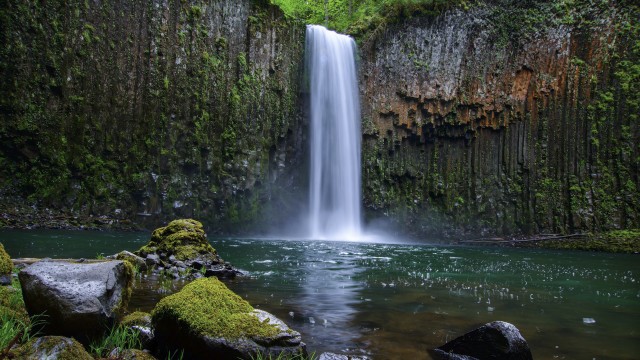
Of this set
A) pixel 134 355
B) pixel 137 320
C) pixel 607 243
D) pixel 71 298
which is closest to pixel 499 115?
pixel 607 243

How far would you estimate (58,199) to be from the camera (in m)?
22.2

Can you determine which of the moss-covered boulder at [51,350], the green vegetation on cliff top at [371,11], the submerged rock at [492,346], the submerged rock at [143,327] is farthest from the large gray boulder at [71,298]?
the green vegetation on cliff top at [371,11]

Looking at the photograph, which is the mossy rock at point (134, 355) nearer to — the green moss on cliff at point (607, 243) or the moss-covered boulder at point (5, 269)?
the moss-covered boulder at point (5, 269)

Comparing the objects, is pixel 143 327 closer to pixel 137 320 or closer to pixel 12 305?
pixel 137 320

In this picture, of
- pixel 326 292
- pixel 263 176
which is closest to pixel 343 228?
pixel 263 176

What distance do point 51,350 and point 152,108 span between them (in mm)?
23086

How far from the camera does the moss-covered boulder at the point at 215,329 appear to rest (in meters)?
Result: 4.00

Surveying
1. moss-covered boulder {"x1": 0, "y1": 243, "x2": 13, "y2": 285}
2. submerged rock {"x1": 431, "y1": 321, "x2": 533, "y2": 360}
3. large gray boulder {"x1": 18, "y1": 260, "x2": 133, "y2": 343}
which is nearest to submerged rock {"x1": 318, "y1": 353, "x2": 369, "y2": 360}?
submerged rock {"x1": 431, "y1": 321, "x2": 533, "y2": 360}

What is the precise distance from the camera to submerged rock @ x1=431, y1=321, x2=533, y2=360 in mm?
4488

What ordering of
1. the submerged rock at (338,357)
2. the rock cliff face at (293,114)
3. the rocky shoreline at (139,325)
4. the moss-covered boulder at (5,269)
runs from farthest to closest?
the rock cliff face at (293,114)
the moss-covered boulder at (5,269)
the submerged rock at (338,357)
the rocky shoreline at (139,325)

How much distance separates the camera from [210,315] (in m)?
4.18

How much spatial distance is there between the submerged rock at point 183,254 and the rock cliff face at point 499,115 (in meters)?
20.4

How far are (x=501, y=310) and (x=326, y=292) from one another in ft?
9.39

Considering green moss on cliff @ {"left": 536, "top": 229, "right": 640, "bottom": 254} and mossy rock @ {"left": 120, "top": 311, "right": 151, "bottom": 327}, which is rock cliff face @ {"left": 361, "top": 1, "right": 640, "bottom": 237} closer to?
green moss on cliff @ {"left": 536, "top": 229, "right": 640, "bottom": 254}
